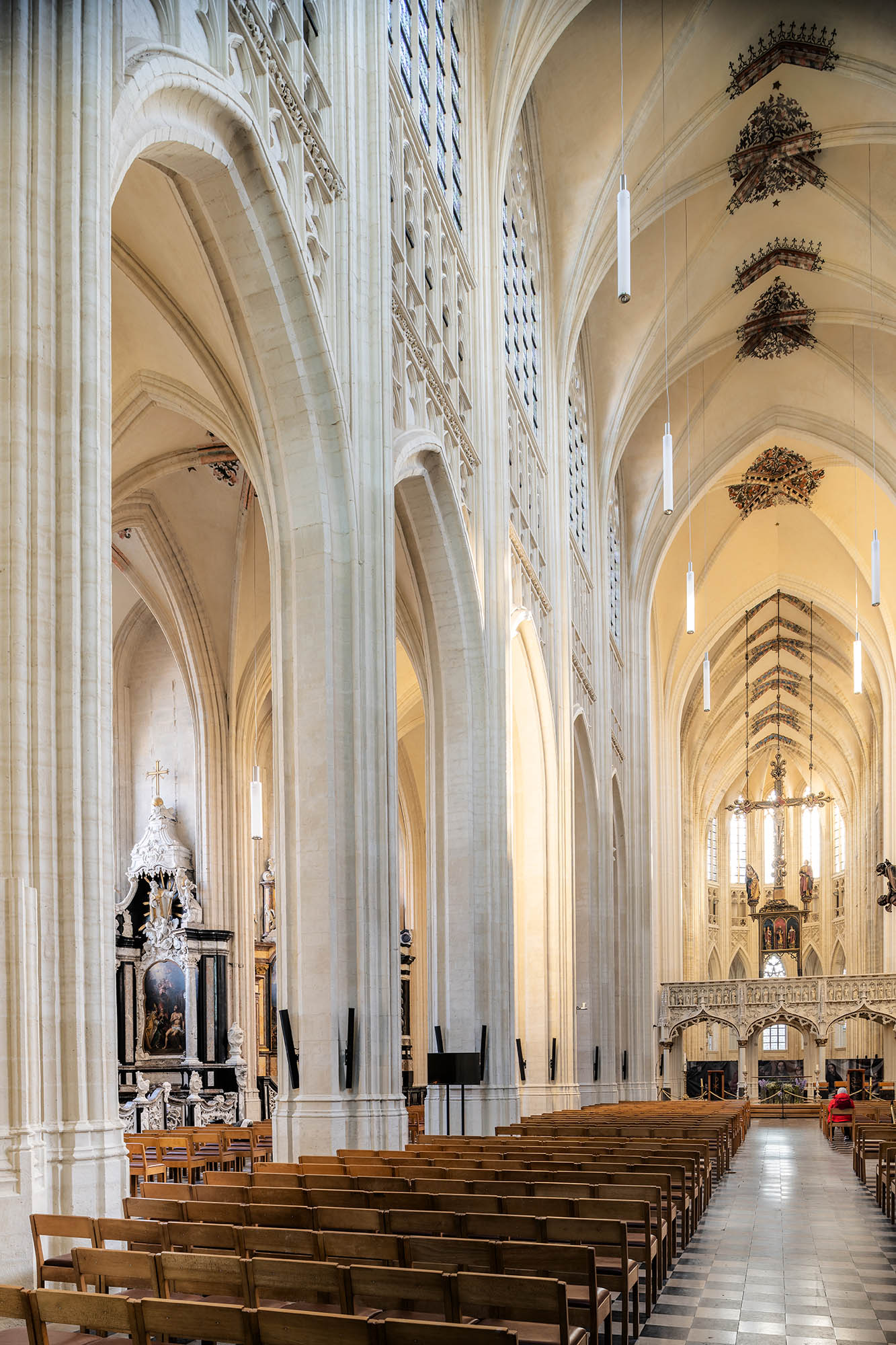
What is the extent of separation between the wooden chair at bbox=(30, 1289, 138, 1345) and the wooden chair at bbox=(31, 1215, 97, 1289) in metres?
1.01

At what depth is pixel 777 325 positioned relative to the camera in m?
32.1

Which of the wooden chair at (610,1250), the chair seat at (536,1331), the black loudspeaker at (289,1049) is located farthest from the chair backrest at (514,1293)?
the black loudspeaker at (289,1049)

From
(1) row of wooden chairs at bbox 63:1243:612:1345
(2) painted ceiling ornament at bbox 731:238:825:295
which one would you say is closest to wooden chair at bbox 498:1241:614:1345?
(1) row of wooden chairs at bbox 63:1243:612:1345

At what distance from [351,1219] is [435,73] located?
49.8ft

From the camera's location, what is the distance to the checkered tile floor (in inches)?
273

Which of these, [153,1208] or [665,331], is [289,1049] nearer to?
[153,1208]

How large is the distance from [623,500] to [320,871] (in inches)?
1039

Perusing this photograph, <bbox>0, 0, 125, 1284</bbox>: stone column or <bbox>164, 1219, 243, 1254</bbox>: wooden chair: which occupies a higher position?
<bbox>0, 0, 125, 1284</bbox>: stone column

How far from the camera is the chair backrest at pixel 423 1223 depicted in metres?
5.99

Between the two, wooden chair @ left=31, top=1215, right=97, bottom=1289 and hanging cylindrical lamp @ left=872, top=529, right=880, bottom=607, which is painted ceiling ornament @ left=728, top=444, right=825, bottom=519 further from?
wooden chair @ left=31, top=1215, right=97, bottom=1289

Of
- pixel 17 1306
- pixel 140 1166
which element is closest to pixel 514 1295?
pixel 17 1306

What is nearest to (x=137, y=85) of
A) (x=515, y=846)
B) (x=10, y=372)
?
(x=10, y=372)

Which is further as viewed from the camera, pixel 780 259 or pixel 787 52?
pixel 780 259

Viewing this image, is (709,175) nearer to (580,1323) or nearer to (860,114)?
(860,114)
